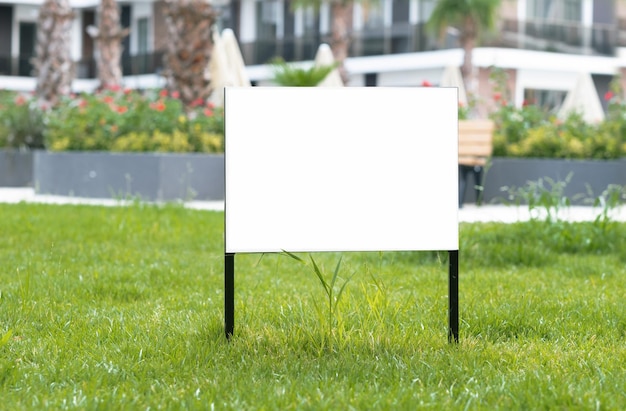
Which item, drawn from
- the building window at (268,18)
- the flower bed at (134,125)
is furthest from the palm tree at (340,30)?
the flower bed at (134,125)

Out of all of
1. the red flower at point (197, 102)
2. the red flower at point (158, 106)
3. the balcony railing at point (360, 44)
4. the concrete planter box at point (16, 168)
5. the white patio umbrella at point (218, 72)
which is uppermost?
the balcony railing at point (360, 44)

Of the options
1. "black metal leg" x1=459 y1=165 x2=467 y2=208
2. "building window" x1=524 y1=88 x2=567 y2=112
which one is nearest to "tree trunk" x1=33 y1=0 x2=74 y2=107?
"black metal leg" x1=459 y1=165 x2=467 y2=208

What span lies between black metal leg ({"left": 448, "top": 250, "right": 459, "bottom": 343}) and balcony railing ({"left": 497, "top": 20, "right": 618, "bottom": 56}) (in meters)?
31.2

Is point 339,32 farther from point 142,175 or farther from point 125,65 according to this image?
point 142,175

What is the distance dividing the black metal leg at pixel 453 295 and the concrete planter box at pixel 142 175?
30.6 ft

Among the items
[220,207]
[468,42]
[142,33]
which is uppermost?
[142,33]

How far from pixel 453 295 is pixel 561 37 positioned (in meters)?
33.1

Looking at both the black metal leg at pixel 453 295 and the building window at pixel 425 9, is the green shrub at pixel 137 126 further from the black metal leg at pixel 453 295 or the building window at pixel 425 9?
the building window at pixel 425 9

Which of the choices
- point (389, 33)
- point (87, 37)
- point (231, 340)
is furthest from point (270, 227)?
point (87, 37)

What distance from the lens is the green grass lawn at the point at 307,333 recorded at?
313cm

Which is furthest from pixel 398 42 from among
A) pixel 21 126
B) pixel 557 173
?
pixel 557 173

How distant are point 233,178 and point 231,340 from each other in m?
0.61

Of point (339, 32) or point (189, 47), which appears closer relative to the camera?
point (189, 47)

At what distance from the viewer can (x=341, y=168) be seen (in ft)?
12.2
